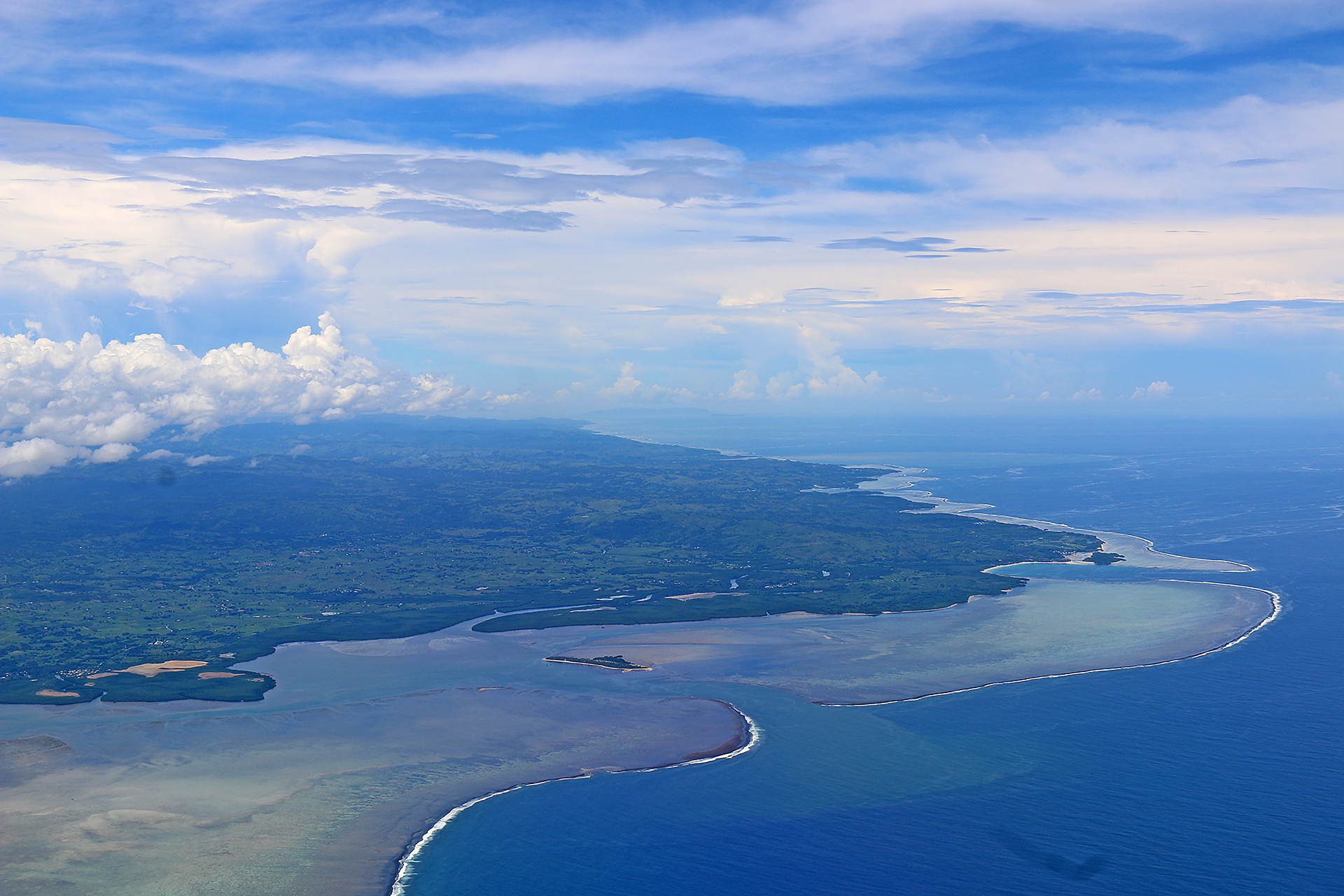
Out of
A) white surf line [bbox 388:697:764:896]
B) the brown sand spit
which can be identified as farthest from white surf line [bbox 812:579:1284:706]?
the brown sand spit

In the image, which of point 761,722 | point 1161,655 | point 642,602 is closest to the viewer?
point 761,722

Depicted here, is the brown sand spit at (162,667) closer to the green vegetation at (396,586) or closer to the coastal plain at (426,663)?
the coastal plain at (426,663)

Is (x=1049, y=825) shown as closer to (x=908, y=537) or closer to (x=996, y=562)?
(x=996, y=562)

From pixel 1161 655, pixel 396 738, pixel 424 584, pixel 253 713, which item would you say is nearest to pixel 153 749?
pixel 253 713

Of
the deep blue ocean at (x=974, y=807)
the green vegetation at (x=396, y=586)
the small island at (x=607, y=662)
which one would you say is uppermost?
the green vegetation at (x=396, y=586)

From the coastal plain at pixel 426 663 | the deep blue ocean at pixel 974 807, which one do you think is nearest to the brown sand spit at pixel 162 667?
the coastal plain at pixel 426 663
